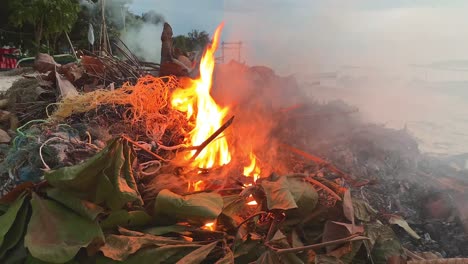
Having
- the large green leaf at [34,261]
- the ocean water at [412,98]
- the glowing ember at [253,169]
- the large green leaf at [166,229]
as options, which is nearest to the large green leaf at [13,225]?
the large green leaf at [34,261]

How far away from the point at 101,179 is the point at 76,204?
0.57 feet

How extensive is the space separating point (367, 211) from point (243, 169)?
94 cm

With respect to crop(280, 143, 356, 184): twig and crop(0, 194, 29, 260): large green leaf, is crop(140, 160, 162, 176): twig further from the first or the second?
crop(280, 143, 356, 184): twig

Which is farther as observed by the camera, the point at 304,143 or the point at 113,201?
the point at 304,143

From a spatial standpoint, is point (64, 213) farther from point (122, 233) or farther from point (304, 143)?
point (304, 143)

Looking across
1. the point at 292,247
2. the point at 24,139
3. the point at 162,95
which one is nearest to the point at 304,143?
the point at 162,95

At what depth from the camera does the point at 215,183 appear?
111 inches

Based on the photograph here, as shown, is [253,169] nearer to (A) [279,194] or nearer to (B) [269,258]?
(A) [279,194]

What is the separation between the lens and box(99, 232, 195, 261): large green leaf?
216cm

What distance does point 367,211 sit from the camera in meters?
2.71

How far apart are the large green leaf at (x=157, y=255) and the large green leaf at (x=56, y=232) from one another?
6.6 inches

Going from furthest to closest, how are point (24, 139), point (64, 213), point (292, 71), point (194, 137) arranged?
point (292, 71) < point (194, 137) < point (24, 139) < point (64, 213)

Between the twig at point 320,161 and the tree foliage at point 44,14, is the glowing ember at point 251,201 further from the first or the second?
the tree foliage at point 44,14

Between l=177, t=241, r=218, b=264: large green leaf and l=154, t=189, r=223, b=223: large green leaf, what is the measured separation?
0.15 metres
